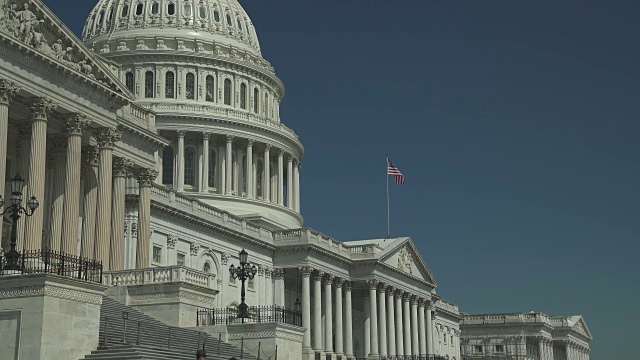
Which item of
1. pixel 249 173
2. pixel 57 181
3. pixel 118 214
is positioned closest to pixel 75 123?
pixel 57 181

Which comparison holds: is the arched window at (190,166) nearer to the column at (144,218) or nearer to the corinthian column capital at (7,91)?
the column at (144,218)

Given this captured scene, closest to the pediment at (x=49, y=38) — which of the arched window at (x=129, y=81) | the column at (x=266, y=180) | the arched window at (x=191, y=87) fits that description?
the arched window at (x=129, y=81)

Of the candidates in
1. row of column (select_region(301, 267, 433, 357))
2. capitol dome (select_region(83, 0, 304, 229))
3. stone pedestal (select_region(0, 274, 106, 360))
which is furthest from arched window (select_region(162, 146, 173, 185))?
stone pedestal (select_region(0, 274, 106, 360))

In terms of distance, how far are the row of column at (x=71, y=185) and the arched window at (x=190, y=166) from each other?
44483 millimetres

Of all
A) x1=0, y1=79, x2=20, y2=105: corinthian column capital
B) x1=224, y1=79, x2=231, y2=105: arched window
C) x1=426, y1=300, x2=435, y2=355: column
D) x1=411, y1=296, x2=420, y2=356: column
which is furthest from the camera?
x1=224, y1=79, x2=231, y2=105: arched window

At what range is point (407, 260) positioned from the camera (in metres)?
104

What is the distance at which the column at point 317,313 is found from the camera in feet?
281

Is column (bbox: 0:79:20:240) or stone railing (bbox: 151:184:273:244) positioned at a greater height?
stone railing (bbox: 151:184:273:244)

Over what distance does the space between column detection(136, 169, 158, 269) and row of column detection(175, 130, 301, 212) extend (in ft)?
129

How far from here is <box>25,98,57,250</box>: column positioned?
4672 centimetres

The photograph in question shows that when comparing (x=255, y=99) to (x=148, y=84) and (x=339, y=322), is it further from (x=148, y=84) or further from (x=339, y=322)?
(x=339, y=322)

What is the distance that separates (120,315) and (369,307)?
5376 cm

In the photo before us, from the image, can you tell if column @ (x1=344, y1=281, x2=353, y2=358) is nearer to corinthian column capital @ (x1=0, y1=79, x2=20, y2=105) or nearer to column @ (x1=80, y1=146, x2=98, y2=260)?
column @ (x1=80, y1=146, x2=98, y2=260)

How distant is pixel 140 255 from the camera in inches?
2318
